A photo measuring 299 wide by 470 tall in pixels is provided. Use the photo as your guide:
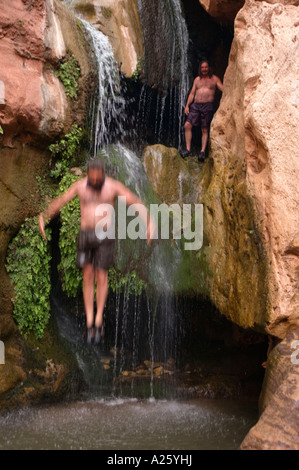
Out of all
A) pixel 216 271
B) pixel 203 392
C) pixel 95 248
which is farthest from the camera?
pixel 203 392

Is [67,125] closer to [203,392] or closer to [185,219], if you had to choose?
[185,219]

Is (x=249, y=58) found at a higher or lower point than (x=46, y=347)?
higher

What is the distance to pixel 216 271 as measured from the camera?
6305 mm

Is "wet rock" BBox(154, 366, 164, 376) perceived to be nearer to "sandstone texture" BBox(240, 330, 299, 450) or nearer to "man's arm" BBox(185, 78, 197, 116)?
"sandstone texture" BBox(240, 330, 299, 450)

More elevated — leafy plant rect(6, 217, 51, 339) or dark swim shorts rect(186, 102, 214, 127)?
dark swim shorts rect(186, 102, 214, 127)

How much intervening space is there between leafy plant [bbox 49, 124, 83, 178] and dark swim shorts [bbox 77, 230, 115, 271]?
200 centimetres

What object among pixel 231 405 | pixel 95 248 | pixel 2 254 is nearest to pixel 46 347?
pixel 2 254

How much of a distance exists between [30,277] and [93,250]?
64.1 inches

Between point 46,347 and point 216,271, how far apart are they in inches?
95.0

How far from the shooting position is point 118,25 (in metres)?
8.27

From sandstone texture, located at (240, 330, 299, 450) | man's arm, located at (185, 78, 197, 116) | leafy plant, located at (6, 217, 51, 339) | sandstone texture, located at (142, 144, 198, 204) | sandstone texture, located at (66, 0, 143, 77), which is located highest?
sandstone texture, located at (66, 0, 143, 77)

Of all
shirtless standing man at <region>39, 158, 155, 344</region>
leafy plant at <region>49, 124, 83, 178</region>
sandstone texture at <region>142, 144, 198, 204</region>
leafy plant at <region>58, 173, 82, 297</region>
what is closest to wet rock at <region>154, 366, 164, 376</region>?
leafy plant at <region>58, 173, 82, 297</region>

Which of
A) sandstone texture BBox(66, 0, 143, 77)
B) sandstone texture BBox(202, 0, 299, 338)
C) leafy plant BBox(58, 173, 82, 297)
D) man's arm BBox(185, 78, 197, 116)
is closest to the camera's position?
sandstone texture BBox(202, 0, 299, 338)

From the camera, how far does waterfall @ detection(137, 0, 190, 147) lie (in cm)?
871
